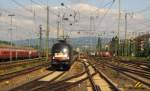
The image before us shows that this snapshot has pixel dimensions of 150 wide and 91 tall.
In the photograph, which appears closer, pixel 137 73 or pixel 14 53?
pixel 137 73

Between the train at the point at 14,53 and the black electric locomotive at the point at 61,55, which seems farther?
the train at the point at 14,53

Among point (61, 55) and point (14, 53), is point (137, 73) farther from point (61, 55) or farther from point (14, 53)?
point (14, 53)

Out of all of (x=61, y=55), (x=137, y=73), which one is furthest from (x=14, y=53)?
(x=137, y=73)

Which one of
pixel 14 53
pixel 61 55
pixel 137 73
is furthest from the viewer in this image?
pixel 14 53

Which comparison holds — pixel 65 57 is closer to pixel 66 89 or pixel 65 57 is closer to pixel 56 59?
pixel 56 59

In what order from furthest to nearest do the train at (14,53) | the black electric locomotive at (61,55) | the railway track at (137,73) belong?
the train at (14,53)
the black electric locomotive at (61,55)
the railway track at (137,73)

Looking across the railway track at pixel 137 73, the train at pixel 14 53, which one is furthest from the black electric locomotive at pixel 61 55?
the train at pixel 14 53

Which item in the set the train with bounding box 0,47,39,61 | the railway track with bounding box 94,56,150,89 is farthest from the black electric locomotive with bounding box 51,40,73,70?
the train with bounding box 0,47,39,61

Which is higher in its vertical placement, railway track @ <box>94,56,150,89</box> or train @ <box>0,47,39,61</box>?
train @ <box>0,47,39,61</box>

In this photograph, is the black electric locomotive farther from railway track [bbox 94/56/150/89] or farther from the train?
the train

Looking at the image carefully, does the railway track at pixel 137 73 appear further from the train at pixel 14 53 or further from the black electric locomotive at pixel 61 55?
the train at pixel 14 53

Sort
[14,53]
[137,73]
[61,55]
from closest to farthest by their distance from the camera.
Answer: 1. [137,73]
2. [61,55]
3. [14,53]

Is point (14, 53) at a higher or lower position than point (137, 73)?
higher

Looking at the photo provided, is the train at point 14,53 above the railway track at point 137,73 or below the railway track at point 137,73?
above
